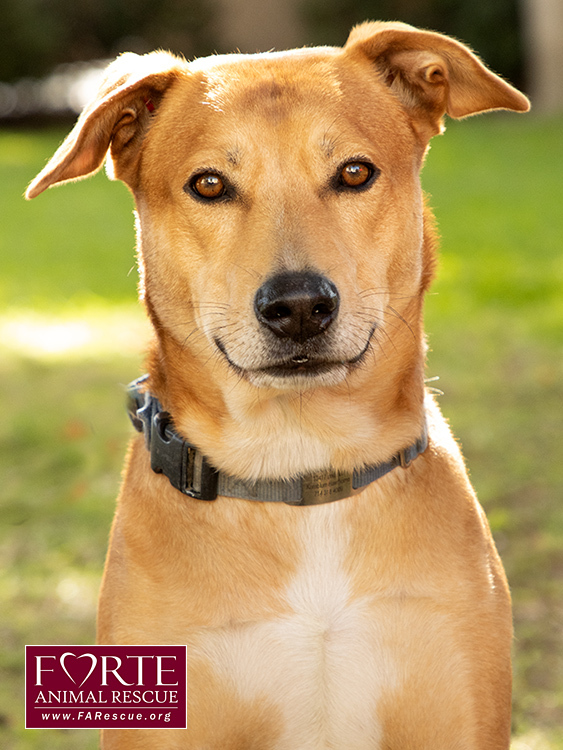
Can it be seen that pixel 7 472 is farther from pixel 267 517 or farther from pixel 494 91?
pixel 494 91

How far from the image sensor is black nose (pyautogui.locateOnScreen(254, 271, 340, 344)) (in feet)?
7.75

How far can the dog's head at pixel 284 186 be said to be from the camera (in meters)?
2.47

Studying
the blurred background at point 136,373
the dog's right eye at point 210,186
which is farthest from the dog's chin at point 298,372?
the blurred background at point 136,373

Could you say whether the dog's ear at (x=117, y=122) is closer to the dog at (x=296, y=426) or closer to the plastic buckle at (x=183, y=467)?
the dog at (x=296, y=426)

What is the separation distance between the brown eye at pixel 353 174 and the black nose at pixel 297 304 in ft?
1.29

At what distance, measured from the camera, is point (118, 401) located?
6492 millimetres

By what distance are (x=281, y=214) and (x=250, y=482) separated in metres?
0.73

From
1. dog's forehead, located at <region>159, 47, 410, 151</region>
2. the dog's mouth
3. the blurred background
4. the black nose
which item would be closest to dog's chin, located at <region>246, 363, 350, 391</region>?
the dog's mouth

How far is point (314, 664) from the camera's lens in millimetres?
2508

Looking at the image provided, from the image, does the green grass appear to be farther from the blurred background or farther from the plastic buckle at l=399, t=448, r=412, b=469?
the plastic buckle at l=399, t=448, r=412, b=469

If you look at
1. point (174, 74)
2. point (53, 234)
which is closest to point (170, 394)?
point (174, 74)

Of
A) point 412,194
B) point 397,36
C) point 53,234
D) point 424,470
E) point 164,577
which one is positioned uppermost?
point 397,36

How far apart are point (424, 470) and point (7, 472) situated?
3.39 meters

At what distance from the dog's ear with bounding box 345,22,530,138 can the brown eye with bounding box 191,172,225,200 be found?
63 cm
